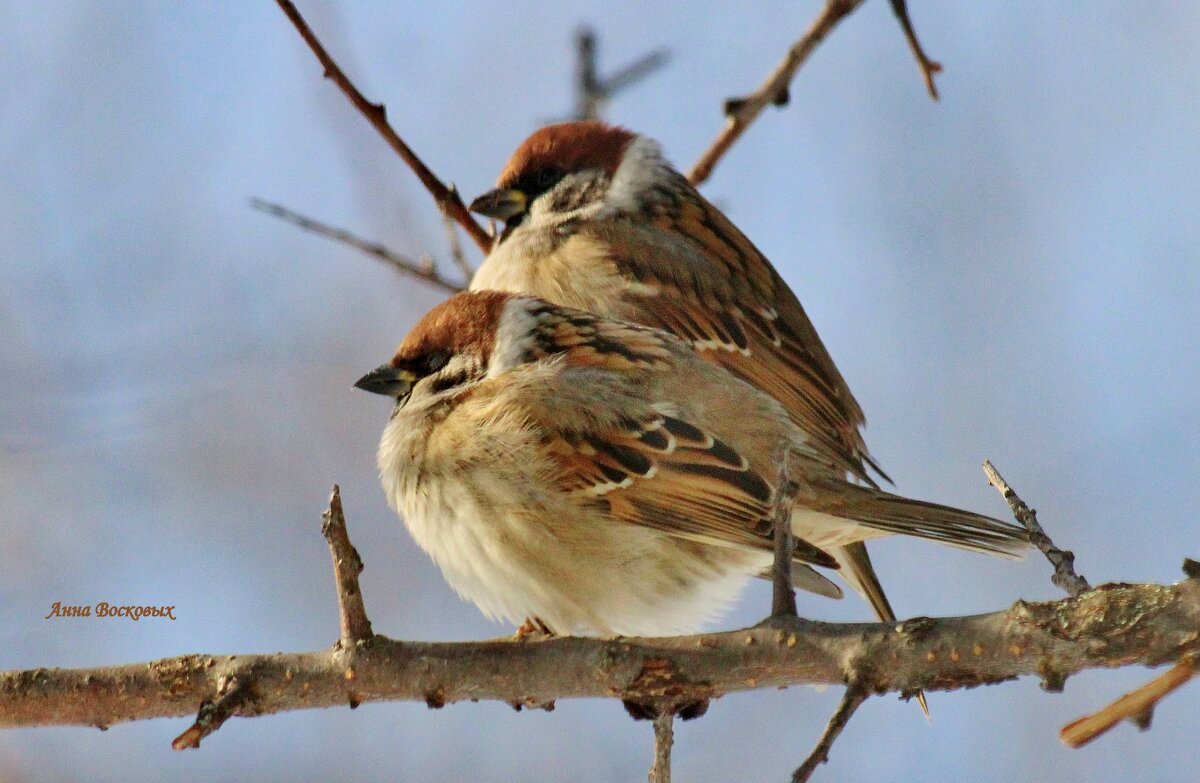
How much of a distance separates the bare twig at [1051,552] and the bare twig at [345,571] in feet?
3.45

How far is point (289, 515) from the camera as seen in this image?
5125mm

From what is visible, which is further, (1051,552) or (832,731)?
(1051,552)

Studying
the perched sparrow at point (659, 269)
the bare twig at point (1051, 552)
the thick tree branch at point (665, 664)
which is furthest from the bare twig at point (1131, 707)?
the perched sparrow at point (659, 269)

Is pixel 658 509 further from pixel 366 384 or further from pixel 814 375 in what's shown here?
pixel 814 375

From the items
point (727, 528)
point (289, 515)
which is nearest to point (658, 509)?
point (727, 528)

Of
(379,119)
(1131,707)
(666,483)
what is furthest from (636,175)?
(1131,707)

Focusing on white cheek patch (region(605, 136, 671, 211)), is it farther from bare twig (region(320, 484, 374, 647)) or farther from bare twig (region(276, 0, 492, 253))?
bare twig (region(320, 484, 374, 647))

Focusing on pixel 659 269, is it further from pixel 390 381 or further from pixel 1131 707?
pixel 1131 707

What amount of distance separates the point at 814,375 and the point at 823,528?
92 cm

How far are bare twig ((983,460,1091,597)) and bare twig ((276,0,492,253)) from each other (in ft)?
5.33

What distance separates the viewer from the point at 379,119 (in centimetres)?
302

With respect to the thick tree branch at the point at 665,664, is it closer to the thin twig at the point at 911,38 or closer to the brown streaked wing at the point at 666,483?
the brown streaked wing at the point at 666,483

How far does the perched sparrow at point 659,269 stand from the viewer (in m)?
3.76

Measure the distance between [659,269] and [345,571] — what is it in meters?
2.00
